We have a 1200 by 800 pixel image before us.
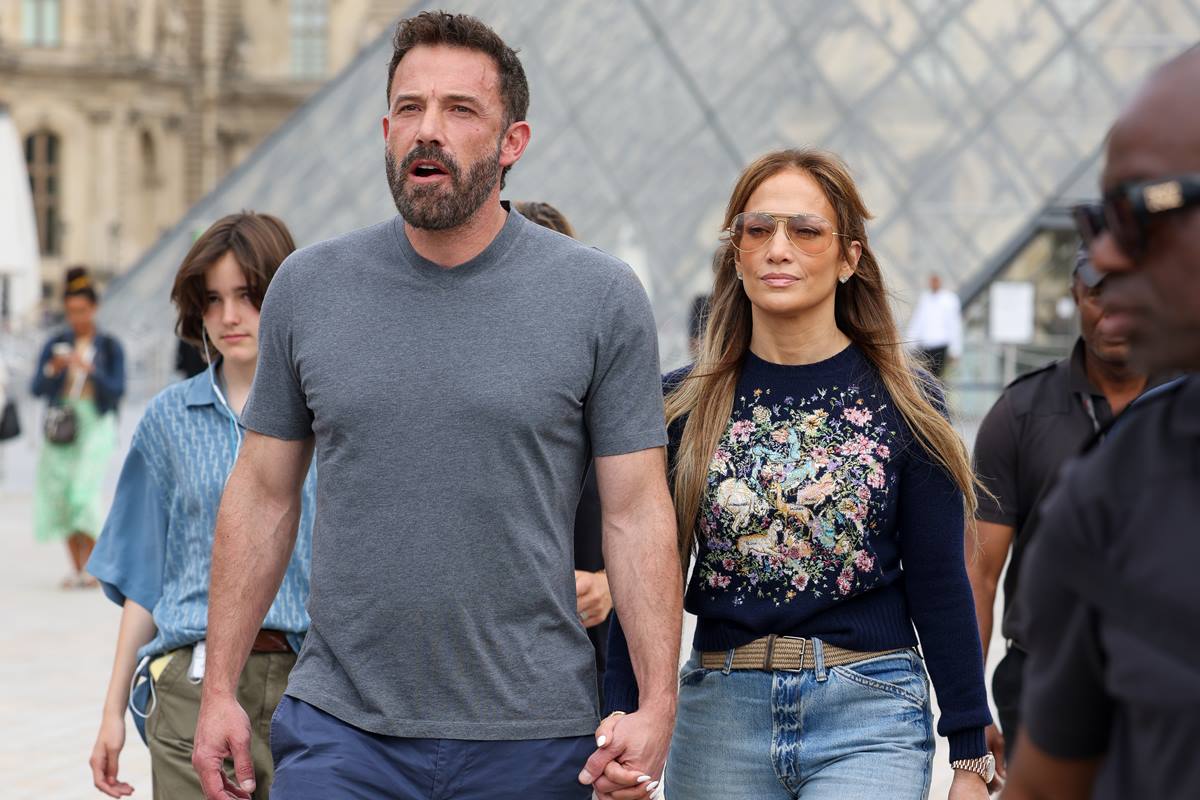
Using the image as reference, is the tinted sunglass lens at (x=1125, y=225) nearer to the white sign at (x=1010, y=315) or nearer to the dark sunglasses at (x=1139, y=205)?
the dark sunglasses at (x=1139, y=205)

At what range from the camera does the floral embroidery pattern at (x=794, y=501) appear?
2682 millimetres

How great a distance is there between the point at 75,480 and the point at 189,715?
6.29 meters

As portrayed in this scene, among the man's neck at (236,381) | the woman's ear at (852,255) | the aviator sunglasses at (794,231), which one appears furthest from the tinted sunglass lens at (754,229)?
the man's neck at (236,381)

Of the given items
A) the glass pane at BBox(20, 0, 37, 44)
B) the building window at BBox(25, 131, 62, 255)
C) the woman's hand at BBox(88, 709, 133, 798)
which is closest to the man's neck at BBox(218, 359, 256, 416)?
the woman's hand at BBox(88, 709, 133, 798)

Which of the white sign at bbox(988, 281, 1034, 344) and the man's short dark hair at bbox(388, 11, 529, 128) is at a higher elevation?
the man's short dark hair at bbox(388, 11, 529, 128)

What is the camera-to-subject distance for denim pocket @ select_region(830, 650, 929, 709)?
263cm

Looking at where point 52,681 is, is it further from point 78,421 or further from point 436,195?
point 436,195

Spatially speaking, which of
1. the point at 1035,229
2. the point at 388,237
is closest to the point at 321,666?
the point at 388,237

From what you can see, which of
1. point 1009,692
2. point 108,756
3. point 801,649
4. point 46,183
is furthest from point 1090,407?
point 46,183

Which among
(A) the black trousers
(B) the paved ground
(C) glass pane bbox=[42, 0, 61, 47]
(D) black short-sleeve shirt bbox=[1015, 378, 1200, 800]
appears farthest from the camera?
(C) glass pane bbox=[42, 0, 61, 47]

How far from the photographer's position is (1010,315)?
1905 cm

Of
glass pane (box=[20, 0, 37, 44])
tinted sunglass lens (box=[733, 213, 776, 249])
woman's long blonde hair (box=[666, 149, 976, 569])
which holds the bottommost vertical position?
glass pane (box=[20, 0, 37, 44])

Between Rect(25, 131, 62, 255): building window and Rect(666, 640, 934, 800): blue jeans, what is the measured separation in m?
54.4

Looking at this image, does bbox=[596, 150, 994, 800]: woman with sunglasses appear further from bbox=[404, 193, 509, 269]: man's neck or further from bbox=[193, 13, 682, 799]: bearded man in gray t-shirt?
bbox=[404, 193, 509, 269]: man's neck
